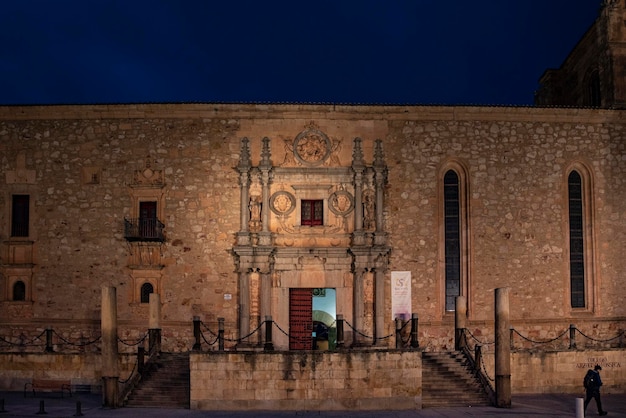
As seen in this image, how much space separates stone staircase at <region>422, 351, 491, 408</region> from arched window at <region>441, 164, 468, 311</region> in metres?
3.21

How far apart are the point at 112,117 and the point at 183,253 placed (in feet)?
16.9

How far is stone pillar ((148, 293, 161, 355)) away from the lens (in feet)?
69.6

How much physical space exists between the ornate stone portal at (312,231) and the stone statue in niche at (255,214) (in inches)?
1.2

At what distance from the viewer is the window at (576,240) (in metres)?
24.6

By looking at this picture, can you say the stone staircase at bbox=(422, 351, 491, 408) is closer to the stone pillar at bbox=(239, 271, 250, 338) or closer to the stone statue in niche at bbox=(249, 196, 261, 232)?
the stone pillar at bbox=(239, 271, 250, 338)

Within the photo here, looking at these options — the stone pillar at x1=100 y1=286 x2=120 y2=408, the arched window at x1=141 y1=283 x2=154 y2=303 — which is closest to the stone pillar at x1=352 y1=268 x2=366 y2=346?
the arched window at x1=141 y1=283 x2=154 y2=303

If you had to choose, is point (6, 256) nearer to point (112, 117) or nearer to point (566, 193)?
point (112, 117)

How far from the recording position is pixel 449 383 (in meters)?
19.9

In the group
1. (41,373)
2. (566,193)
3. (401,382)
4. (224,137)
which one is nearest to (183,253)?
(224,137)

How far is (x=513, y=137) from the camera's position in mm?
24500

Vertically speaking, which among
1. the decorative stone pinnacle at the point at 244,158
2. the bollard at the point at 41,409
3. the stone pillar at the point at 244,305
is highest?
the decorative stone pinnacle at the point at 244,158

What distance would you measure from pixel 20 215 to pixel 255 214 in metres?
7.95

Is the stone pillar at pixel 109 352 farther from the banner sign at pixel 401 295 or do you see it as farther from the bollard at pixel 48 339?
the banner sign at pixel 401 295

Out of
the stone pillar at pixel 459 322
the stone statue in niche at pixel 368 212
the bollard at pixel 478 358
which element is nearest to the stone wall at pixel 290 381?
the bollard at pixel 478 358
